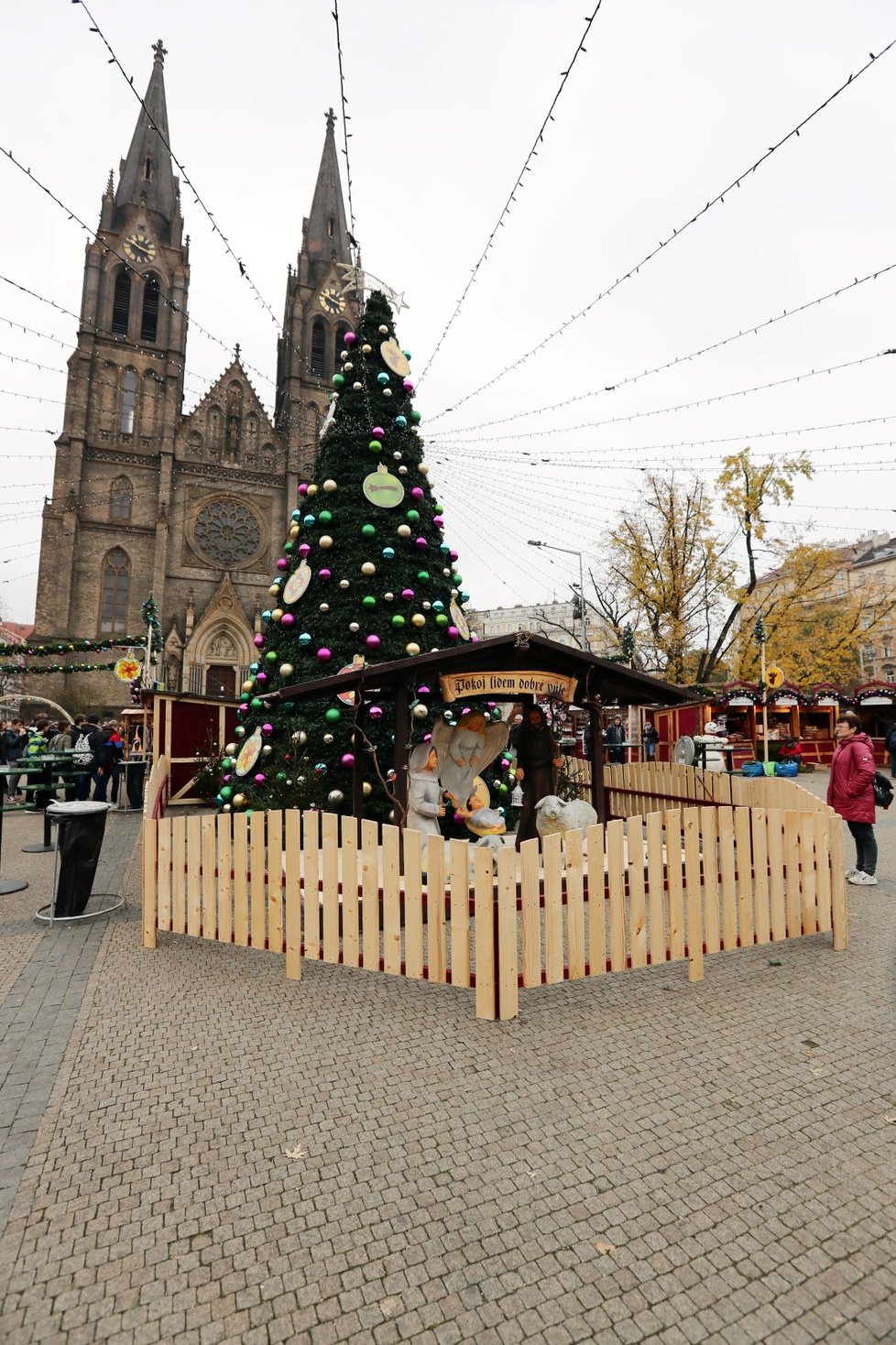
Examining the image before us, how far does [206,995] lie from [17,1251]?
216cm

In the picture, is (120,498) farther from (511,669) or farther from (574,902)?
(574,902)

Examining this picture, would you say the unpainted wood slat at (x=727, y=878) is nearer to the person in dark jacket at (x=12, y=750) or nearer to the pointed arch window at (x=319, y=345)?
the person in dark jacket at (x=12, y=750)

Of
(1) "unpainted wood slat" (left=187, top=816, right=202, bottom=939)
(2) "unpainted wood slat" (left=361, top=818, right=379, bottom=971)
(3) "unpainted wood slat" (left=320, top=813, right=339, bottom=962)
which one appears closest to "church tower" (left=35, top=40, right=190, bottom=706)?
(1) "unpainted wood slat" (left=187, top=816, right=202, bottom=939)

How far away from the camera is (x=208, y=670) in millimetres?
37344

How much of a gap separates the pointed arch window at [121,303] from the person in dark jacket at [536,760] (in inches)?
1683

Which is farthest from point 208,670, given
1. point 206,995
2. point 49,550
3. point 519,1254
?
point 519,1254

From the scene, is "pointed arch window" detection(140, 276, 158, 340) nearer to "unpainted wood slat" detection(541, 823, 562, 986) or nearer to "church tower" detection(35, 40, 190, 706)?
"church tower" detection(35, 40, 190, 706)

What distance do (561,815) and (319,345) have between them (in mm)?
44557

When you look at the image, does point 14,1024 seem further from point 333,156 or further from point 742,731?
point 333,156

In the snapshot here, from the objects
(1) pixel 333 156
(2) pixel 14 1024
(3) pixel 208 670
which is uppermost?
(1) pixel 333 156

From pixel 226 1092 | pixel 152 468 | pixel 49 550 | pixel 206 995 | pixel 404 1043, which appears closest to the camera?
pixel 226 1092

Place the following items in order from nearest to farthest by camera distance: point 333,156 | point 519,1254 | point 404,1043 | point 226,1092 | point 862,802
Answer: point 519,1254 < point 226,1092 < point 404,1043 < point 862,802 < point 333,156

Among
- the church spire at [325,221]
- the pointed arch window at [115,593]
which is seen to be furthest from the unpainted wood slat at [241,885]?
the church spire at [325,221]

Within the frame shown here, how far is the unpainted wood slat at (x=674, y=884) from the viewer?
439cm
